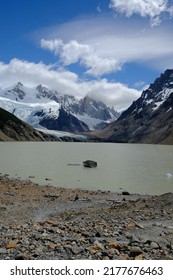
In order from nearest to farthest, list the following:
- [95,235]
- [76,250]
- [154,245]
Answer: [76,250], [154,245], [95,235]

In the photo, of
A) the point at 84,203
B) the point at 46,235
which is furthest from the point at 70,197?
the point at 46,235

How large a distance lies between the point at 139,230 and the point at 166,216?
4.30m

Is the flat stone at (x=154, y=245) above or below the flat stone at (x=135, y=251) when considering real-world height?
above

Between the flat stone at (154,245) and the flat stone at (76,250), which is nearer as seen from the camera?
the flat stone at (76,250)

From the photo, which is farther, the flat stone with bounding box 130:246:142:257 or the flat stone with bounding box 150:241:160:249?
the flat stone with bounding box 150:241:160:249

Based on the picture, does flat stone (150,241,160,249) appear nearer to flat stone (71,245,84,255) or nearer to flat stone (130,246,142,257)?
flat stone (130,246,142,257)

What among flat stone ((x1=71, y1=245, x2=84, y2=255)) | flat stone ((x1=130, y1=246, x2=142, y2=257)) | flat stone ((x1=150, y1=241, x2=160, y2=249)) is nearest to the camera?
flat stone ((x1=130, y1=246, x2=142, y2=257))

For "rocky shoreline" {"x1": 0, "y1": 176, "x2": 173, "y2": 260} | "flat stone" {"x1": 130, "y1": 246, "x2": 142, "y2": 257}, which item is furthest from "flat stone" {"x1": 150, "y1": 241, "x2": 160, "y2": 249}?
"flat stone" {"x1": 130, "y1": 246, "x2": 142, "y2": 257}

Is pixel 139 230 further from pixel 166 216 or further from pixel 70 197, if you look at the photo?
pixel 70 197

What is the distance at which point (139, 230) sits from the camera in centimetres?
1656

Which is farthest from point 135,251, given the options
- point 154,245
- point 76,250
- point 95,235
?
point 95,235

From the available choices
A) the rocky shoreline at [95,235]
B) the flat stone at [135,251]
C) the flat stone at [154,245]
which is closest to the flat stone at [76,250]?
the rocky shoreline at [95,235]

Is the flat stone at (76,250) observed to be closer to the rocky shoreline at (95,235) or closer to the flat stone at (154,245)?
the rocky shoreline at (95,235)

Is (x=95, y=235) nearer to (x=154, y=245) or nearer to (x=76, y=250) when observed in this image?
(x=76, y=250)
